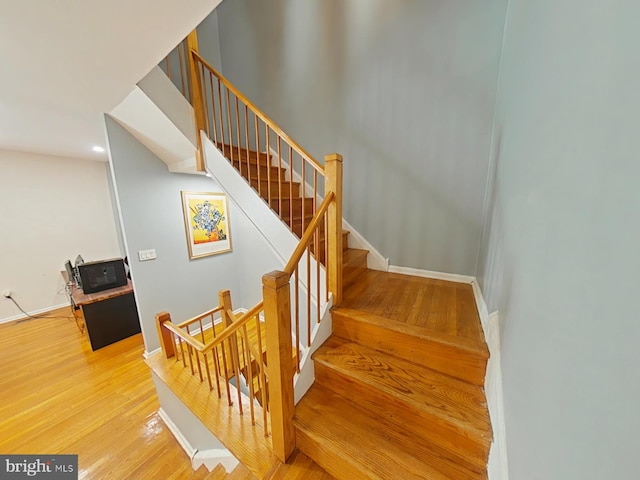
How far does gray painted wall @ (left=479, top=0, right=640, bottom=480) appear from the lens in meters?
0.36

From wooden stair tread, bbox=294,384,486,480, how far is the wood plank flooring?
0.56 m

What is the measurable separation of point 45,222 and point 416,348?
5693 mm

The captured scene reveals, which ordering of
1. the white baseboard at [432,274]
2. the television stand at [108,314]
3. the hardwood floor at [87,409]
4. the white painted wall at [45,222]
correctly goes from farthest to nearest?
the white painted wall at [45,222]
the television stand at [108,314]
the white baseboard at [432,274]
the hardwood floor at [87,409]

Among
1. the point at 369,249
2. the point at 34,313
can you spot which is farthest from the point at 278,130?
the point at 34,313

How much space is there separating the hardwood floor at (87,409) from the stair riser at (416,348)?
1.44 metres

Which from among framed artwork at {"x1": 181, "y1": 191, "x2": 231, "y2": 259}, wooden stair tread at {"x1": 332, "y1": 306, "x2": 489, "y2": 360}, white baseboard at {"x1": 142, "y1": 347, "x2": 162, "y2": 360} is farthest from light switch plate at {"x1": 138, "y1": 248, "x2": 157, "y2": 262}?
wooden stair tread at {"x1": 332, "y1": 306, "x2": 489, "y2": 360}

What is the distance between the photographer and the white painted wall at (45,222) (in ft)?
11.3

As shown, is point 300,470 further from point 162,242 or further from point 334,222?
point 162,242

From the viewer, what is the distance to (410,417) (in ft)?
3.70

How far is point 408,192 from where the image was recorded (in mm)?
2262

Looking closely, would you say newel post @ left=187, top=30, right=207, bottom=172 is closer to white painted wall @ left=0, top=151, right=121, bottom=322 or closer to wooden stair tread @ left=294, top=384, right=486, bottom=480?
wooden stair tread @ left=294, top=384, right=486, bottom=480

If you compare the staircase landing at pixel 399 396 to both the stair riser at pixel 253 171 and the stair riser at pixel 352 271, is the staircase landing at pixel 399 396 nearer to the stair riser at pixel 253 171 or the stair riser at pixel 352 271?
the stair riser at pixel 352 271

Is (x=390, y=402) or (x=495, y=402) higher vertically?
(x=495, y=402)

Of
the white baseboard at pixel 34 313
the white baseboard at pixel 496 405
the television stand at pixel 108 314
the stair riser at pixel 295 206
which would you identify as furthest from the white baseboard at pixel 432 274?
the white baseboard at pixel 34 313
